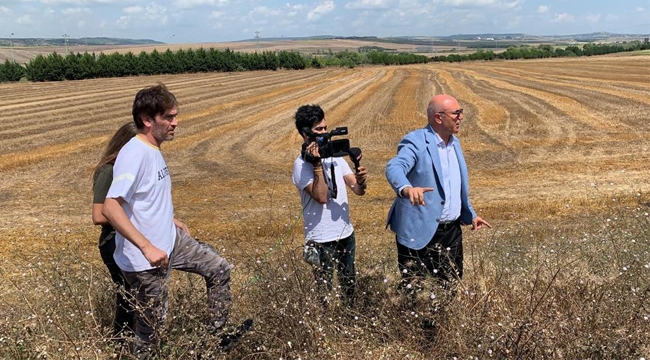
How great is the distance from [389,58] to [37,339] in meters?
77.9

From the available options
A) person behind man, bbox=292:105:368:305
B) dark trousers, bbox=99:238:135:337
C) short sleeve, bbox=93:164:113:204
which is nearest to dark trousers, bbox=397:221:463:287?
person behind man, bbox=292:105:368:305

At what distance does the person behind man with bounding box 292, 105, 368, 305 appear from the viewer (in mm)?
3389

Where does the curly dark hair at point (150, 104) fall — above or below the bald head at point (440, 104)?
above

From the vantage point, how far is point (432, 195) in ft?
11.1

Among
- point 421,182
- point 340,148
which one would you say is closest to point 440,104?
point 421,182

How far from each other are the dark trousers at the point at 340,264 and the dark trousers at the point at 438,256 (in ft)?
1.21

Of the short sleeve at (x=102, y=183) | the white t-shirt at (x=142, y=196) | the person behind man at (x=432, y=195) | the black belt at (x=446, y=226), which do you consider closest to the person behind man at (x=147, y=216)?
the white t-shirt at (x=142, y=196)

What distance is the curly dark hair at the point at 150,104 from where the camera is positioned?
275cm

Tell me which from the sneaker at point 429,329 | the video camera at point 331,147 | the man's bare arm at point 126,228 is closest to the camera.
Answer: the man's bare arm at point 126,228

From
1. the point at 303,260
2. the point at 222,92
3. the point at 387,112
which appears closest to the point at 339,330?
the point at 303,260

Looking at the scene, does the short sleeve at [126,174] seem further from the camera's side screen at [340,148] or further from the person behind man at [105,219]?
the camera's side screen at [340,148]

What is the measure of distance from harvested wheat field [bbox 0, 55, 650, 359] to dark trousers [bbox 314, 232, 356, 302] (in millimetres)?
132

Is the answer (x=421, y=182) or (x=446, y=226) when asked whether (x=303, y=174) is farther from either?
(x=446, y=226)

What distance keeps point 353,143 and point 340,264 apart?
1083 cm
